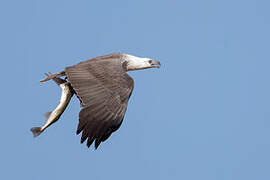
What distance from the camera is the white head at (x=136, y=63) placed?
46.3 feet

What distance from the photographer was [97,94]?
1150cm

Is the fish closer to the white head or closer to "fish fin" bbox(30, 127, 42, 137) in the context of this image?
"fish fin" bbox(30, 127, 42, 137)

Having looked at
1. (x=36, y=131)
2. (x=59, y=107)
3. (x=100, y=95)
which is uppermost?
(x=100, y=95)

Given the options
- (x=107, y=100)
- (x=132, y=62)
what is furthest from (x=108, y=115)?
(x=132, y=62)

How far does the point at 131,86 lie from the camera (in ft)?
39.2

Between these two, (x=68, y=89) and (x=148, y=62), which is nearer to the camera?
(x=68, y=89)

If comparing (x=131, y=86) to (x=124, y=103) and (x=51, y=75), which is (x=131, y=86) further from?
(x=51, y=75)

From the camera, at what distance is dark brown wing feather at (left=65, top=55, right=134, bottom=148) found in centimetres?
1088

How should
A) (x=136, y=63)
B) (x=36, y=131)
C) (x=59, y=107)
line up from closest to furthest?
(x=36, y=131)
(x=59, y=107)
(x=136, y=63)

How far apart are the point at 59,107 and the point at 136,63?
2.49 metres

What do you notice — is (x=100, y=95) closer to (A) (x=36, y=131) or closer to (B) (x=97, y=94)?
(B) (x=97, y=94)

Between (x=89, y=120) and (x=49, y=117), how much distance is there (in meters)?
1.82

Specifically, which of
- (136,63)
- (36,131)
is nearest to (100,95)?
(36,131)

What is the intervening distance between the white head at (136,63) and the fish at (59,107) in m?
1.62
